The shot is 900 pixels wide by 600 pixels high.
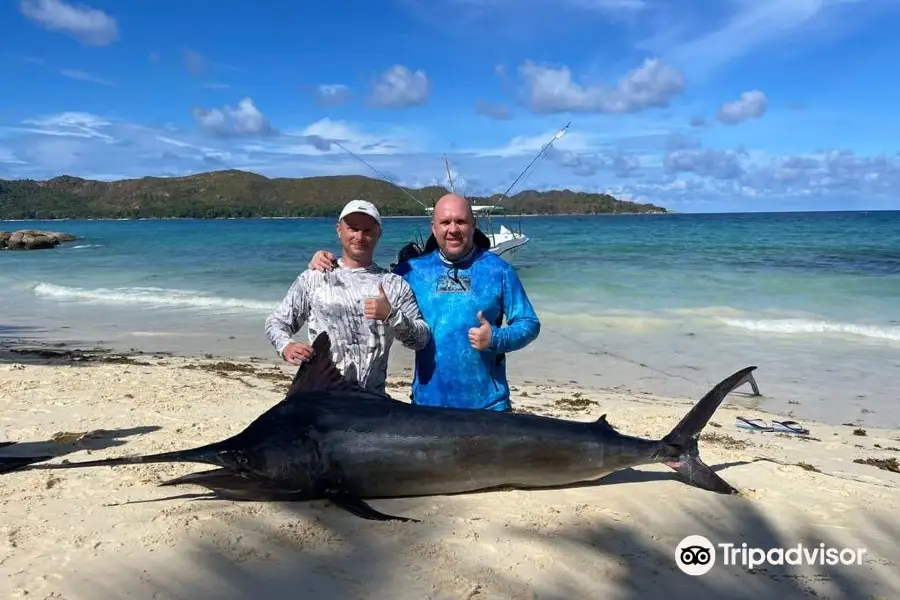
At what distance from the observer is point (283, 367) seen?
1030cm

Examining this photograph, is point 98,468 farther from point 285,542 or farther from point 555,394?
point 555,394

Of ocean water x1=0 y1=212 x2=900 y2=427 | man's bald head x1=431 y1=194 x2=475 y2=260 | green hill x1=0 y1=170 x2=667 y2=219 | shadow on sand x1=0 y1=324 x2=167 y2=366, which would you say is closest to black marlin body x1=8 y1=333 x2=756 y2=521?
man's bald head x1=431 y1=194 x2=475 y2=260

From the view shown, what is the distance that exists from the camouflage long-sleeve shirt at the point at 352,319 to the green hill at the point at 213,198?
13261 cm

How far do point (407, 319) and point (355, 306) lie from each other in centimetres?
34

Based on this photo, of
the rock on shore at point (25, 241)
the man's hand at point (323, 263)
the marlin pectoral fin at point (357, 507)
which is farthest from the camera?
the rock on shore at point (25, 241)

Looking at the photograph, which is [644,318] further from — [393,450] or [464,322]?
[393,450]

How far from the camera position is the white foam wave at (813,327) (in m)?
13.7

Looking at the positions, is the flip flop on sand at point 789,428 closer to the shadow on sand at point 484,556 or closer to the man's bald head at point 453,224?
the shadow on sand at point 484,556

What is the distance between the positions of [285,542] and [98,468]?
181cm

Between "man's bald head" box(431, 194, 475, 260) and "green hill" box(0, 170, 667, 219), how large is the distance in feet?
435

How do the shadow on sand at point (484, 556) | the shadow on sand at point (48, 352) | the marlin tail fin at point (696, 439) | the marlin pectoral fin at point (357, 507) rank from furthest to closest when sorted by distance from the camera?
the shadow on sand at point (48, 352)
the marlin tail fin at point (696, 439)
the marlin pectoral fin at point (357, 507)
the shadow on sand at point (484, 556)

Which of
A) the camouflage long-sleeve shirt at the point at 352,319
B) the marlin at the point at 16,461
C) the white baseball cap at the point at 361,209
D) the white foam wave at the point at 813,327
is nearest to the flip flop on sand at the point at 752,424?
the camouflage long-sleeve shirt at the point at 352,319

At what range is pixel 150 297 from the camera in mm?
20562

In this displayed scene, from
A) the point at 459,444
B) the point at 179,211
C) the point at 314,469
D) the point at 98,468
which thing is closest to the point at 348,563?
the point at 314,469
